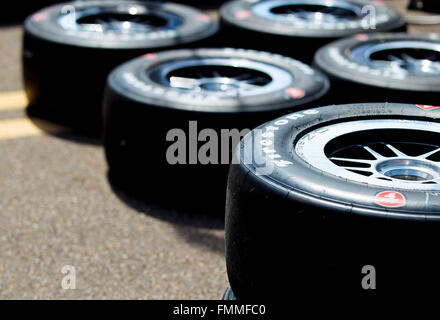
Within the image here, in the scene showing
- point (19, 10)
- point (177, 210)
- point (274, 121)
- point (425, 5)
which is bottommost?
point (19, 10)

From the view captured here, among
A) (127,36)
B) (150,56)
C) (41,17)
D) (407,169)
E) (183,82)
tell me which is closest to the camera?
(407,169)

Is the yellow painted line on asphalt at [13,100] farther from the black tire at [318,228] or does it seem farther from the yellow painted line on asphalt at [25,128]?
the black tire at [318,228]

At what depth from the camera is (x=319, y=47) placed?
4.30 m

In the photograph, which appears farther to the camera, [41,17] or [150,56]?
[41,17]

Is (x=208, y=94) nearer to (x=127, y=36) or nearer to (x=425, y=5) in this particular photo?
(x=127, y=36)

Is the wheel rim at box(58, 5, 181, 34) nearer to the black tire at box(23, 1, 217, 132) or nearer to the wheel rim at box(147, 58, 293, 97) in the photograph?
the black tire at box(23, 1, 217, 132)

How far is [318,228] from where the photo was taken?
1.85 m

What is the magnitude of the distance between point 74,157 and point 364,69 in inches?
61.9

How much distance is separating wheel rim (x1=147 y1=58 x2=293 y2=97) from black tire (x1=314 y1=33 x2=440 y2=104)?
0.83 feet

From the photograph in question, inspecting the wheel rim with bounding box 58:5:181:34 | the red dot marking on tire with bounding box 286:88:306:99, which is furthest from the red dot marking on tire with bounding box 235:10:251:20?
the red dot marking on tire with bounding box 286:88:306:99

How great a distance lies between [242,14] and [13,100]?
158cm

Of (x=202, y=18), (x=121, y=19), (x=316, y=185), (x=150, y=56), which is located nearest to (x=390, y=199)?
(x=316, y=185)
